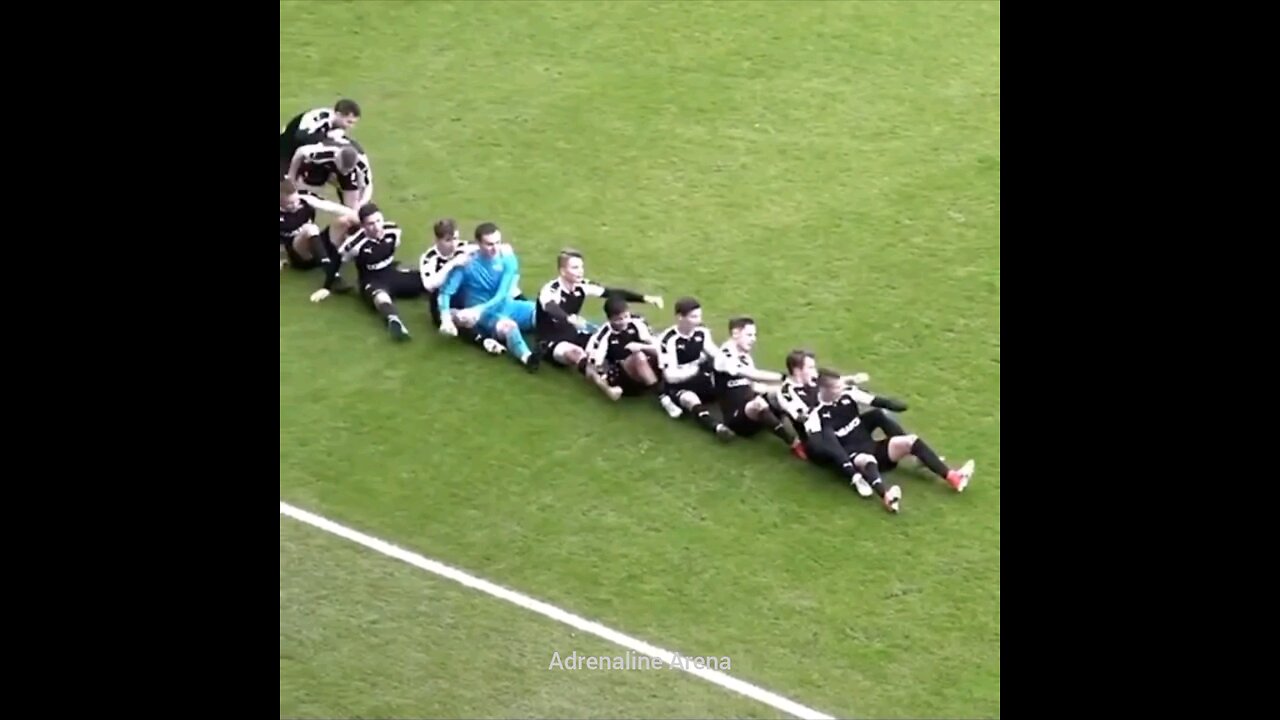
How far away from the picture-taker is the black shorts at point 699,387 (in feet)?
35.4

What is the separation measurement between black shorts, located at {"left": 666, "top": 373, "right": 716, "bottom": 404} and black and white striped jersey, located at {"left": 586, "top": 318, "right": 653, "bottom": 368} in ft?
1.20

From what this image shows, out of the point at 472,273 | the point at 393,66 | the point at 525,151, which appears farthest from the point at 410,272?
the point at 393,66

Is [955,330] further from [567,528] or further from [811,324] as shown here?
[567,528]

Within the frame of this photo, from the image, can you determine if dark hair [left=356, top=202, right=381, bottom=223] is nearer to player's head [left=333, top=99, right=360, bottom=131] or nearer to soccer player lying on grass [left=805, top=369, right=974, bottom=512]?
player's head [left=333, top=99, right=360, bottom=131]

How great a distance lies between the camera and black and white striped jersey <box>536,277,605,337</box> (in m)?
11.2

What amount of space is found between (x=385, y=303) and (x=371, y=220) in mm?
615

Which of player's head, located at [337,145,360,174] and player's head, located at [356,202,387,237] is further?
player's head, located at [337,145,360,174]

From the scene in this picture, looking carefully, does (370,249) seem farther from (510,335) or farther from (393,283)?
(510,335)

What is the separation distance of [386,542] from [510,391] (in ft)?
5.35

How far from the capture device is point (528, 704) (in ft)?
29.5

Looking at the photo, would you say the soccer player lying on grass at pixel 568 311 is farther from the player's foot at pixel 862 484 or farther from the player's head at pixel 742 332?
the player's foot at pixel 862 484

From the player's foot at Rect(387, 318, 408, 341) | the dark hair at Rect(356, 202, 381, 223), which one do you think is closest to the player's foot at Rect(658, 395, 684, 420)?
the player's foot at Rect(387, 318, 408, 341)

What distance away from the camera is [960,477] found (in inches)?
401

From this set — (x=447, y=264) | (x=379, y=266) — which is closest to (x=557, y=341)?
(x=447, y=264)
